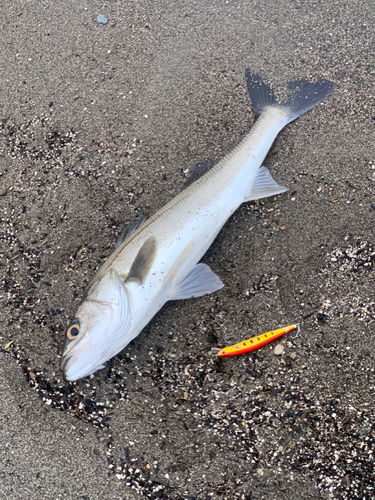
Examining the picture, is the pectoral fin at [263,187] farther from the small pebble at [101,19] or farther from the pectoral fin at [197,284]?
the small pebble at [101,19]

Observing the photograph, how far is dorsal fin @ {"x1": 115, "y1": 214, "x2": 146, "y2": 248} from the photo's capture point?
3342 mm

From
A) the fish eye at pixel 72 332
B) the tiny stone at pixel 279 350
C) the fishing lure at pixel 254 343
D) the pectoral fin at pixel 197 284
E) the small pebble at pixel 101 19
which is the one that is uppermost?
the small pebble at pixel 101 19

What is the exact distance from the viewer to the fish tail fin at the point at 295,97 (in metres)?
3.62

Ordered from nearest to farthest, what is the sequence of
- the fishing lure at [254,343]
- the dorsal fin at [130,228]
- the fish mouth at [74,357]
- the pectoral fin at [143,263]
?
the fish mouth at [74,357], the pectoral fin at [143,263], the fishing lure at [254,343], the dorsal fin at [130,228]

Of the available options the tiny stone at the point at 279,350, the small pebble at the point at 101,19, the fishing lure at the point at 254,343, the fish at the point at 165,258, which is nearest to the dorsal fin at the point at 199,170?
the fish at the point at 165,258

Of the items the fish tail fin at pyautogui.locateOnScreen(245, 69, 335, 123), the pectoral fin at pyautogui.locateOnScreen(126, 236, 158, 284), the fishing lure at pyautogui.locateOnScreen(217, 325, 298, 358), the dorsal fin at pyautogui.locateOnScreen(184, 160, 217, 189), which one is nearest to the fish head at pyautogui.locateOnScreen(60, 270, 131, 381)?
the pectoral fin at pyautogui.locateOnScreen(126, 236, 158, 284)

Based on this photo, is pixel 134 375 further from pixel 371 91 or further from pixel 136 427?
pixel 371 91

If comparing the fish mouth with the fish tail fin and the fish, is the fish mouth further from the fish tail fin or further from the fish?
the fish tail fin

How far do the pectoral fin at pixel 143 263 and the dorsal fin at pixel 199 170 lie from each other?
0.71 meters

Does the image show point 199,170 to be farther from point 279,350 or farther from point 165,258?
point 279,350

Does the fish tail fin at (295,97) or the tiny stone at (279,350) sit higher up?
the fish tail fin at (295,97)

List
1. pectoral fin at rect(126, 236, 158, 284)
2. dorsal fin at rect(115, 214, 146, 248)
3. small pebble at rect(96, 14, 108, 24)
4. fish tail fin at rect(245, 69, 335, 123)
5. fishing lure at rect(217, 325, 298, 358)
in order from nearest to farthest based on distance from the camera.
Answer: pectoral fin at rect(126, 236, 158, 284), fishing lure at rect(217, 325, 298, 358), dorsal fin at rect(115, 214, 146, 248), fish tail fin at rect(245, 69, 335, 123), small pebble at rect(96, 14, 108, 24)

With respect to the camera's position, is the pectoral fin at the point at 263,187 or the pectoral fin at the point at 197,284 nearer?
the pectoral fin at the point at 197,284

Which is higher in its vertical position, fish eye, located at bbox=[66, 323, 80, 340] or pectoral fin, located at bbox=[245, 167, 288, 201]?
fish eye, located at bbox=[66, 323, 80, 340]
